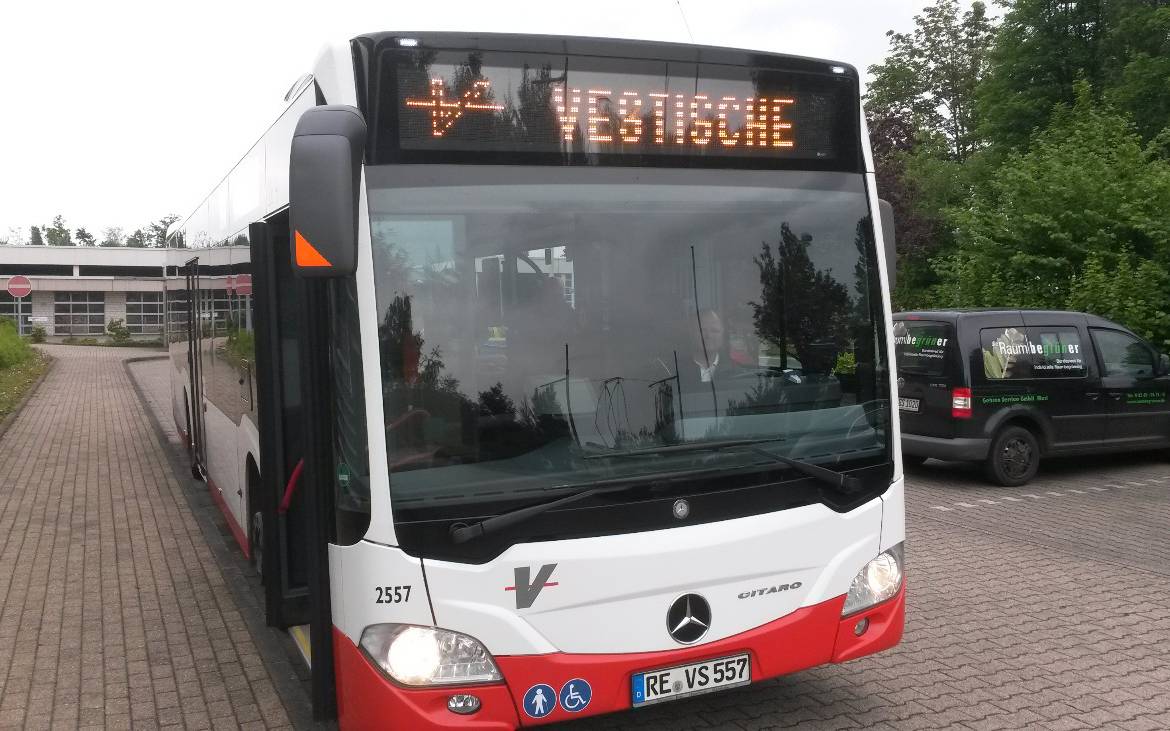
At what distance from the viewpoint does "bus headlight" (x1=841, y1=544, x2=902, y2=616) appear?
425 centimetres

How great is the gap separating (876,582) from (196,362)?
7204 millimetres

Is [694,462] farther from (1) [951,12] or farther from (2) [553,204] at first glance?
(1) [951,12]

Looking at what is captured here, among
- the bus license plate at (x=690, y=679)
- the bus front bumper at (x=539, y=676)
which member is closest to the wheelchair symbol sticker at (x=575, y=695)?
the bus front bumper at (x=539, y=676)

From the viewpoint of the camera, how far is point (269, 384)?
16.5ft

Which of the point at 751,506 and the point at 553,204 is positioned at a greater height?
the point at 553,204

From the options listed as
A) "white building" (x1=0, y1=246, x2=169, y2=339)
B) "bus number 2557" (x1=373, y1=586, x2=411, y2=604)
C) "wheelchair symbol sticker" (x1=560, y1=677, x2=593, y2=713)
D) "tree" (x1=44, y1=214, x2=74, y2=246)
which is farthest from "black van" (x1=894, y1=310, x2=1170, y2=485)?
"tree" (x1=44, y1=214, x2=74, y2=246)

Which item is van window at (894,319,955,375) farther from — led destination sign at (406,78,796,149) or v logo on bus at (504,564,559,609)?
v logo on bus at (504,564,559,609)

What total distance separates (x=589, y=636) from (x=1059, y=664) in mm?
3126

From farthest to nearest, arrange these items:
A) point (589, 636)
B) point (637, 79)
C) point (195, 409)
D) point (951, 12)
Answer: point (951, 12) < point (195, 409) < point (637, 79) < point (589, 636)

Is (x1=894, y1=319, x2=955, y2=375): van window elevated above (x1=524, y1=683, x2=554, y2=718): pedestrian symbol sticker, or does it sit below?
above

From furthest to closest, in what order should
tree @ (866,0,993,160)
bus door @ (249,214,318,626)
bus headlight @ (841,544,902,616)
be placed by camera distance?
tree @ (866,0,993,160) → bus door @ (249,214,318,626) → bus headlight @ (841,544,902,616)

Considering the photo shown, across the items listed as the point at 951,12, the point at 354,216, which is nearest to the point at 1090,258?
the point at 354,216

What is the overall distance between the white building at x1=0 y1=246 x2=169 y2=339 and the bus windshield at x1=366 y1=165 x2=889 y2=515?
212 feet

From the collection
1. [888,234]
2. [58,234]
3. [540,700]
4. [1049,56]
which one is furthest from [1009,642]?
[58,234]
